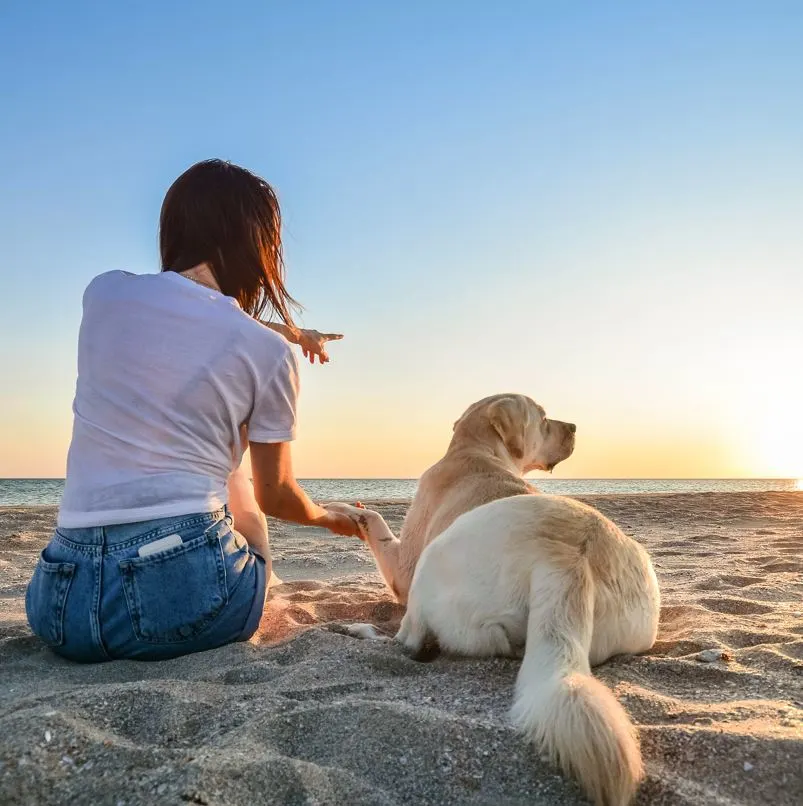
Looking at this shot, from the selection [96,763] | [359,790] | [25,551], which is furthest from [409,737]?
[25,551]

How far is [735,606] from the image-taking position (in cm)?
378

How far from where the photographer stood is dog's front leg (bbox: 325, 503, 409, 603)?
3.81m

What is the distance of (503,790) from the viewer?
5.08 ft

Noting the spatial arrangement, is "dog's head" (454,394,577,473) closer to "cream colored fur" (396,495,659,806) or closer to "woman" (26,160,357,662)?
"cream colored fur" (396,495,659,806)

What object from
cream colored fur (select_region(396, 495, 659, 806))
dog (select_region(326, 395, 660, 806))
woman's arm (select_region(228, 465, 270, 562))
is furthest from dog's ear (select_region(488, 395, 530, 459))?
woman's arm (select_region(228, 465, 270, 562))

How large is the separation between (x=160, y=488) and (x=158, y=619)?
1.51ft

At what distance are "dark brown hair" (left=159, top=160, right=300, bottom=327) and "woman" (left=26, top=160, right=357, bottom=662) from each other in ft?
0.57

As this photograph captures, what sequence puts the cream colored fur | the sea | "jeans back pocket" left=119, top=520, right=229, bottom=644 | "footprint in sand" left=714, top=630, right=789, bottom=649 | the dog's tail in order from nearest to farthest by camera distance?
1. the dog's tail
2. the cream colored fur
3. "jeans back pocket" left=119, top=520, right=229, bottom=644
4. "footprint in sand" left=714, top=630, right=789, bottom=649
5. the sea

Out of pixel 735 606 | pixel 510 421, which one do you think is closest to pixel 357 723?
pixel 735 606

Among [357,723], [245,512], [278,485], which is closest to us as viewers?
Result: [357,723]

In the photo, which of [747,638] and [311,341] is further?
[311,341]

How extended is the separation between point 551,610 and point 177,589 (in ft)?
4.18

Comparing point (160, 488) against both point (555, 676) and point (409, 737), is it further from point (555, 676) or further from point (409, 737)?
point (555, 676)

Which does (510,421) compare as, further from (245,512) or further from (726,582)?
(245,512)
